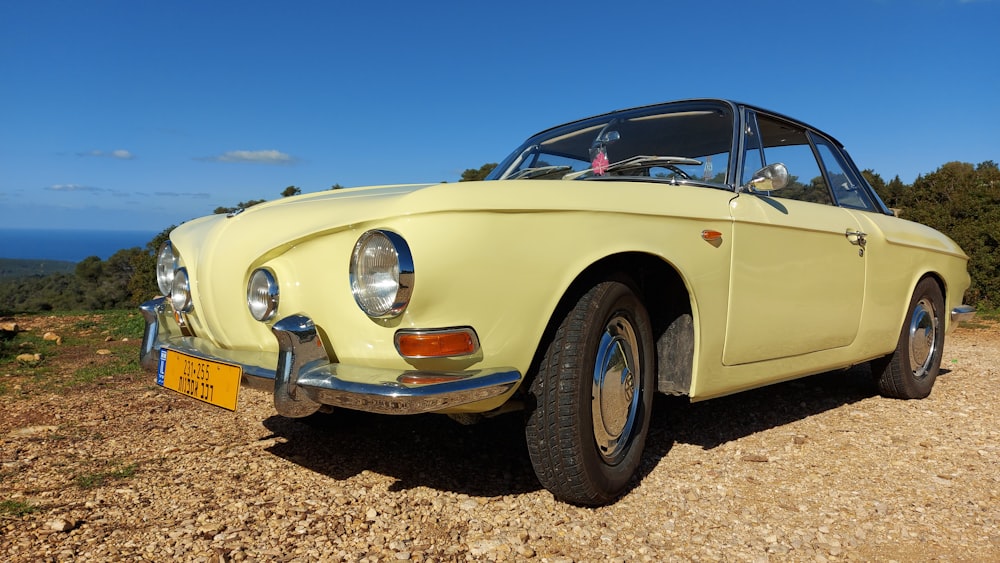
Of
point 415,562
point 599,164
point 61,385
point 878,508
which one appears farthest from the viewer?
point 61,385

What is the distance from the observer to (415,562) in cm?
188

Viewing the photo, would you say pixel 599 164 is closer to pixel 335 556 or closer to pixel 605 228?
pixel 605 228

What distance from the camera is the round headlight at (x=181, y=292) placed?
2.60m

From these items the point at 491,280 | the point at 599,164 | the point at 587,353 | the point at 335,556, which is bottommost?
the point at 335,556

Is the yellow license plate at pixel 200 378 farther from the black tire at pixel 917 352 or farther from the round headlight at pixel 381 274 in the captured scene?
the black tire at pixel 917 352

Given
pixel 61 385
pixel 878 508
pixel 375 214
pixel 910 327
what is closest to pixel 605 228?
pixel 375 214

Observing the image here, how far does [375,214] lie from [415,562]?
1.01m

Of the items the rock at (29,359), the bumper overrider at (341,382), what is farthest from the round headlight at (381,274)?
the rock at (29,359)

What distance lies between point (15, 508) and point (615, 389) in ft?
6.87

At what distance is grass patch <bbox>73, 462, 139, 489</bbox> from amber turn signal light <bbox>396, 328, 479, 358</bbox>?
4.97 ft

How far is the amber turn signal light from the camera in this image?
182 centimetres

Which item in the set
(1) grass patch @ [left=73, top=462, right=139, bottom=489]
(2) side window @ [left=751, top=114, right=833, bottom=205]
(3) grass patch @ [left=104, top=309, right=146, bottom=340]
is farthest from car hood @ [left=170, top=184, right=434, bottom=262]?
(3) grass patch @ [left=104, top=309, right=146, bottom=340]

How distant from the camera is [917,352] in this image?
13.3 feet

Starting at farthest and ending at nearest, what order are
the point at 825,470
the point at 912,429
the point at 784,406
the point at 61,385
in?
1. the point at 61,385
2. the point at 784,406
3. the point at 912,429
4. the point at 825,470
